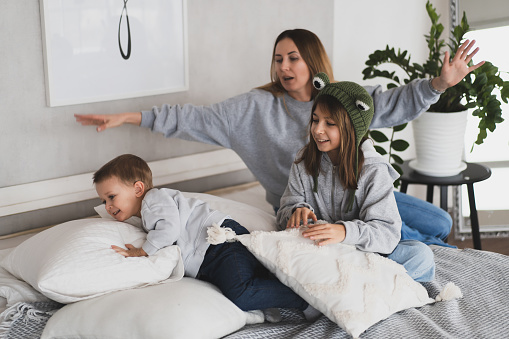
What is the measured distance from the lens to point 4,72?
202 cm

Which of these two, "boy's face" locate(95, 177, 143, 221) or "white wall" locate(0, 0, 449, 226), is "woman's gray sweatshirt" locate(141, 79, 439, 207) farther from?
"boy's face" locate(95, 177, 143, 221)

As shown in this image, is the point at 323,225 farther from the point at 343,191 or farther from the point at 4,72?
the point at 4,72

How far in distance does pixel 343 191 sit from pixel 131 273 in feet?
2.23

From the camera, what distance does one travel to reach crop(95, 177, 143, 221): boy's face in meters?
1.82

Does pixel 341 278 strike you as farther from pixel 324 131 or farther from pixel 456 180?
pixel 456 180

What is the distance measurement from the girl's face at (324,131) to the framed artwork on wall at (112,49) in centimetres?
77

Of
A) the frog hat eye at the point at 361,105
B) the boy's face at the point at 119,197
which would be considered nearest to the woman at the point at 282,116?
the boy's face at the point at 119,197

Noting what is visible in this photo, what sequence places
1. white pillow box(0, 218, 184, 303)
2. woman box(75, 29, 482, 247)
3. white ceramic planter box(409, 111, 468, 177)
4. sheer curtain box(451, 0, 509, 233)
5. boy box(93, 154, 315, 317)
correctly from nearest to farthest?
white pillow box(0, 218, 184, 303)
boy box(93, 154, 315, 317)
woman box(75, 29, 482, 247)
white ceramic planter box(409, 111, 468, 177)
sheer curtain box(451, 0, 509, 233)

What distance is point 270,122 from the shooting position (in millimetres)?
2332

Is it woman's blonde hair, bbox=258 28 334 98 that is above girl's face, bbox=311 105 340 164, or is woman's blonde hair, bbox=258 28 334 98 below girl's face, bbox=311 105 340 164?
above

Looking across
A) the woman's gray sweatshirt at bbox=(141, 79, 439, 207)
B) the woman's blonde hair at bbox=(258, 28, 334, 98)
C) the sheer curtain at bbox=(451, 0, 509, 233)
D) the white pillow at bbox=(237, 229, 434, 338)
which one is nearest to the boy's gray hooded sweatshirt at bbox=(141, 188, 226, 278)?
the white pillow at bbox=(237, 229, 434, 338)

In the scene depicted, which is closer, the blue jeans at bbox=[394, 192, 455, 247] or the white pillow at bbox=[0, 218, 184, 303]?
the white pillow at bbox=[0, 218, 184, 303]

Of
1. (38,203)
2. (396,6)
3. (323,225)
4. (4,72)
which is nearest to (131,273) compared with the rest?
(323,225)

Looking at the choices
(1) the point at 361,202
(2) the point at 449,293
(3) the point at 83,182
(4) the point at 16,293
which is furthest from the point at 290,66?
(4) the point at 16,293
